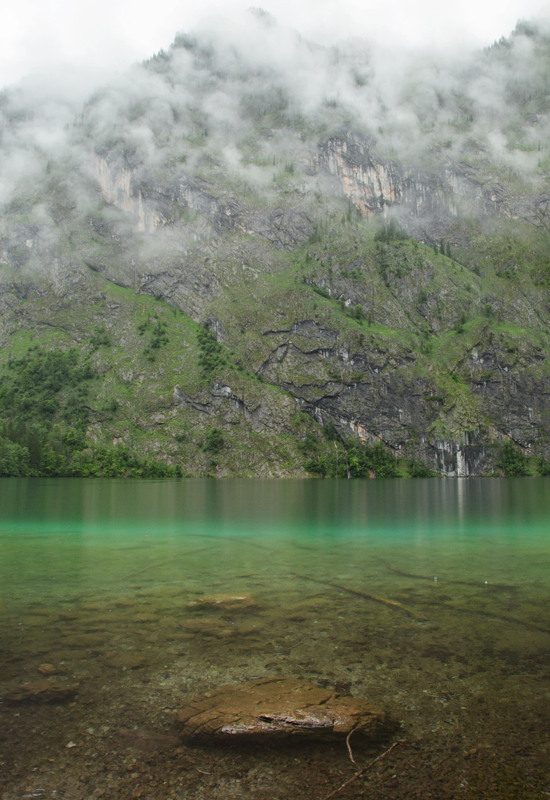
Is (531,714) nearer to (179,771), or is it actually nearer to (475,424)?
(179,771)

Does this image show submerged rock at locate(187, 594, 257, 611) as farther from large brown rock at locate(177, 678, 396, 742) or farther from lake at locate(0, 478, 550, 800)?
large brown rock at locate(177, 678, 396, 742)

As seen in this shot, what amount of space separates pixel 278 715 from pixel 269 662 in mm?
2250

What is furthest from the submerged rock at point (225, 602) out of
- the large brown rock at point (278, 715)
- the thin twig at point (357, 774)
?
the thin twig at point (357, 774)

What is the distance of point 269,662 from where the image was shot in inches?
350

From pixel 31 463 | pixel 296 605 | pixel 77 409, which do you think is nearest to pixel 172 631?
pixel 296 605

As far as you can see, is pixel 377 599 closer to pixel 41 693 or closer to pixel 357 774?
pixel 357 774

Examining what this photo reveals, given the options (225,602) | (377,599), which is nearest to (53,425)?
(225,602)

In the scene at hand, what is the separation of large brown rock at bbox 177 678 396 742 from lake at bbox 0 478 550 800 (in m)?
0.26

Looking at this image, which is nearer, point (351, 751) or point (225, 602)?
point (351, 751)

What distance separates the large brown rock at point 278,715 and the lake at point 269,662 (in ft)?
0.85

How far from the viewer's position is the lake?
5.45 metres

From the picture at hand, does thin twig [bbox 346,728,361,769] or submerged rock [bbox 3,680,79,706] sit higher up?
thin twig [bbox 346,728,361,769]

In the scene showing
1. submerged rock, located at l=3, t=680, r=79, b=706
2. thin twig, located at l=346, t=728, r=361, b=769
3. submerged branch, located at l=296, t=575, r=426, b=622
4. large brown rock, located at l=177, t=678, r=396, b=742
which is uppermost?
thin twig, located at l=346, t=728, r=361, b=769

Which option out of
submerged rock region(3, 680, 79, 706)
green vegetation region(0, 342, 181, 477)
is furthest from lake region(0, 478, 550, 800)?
green vegetation region(0, 342, 181, 477)
